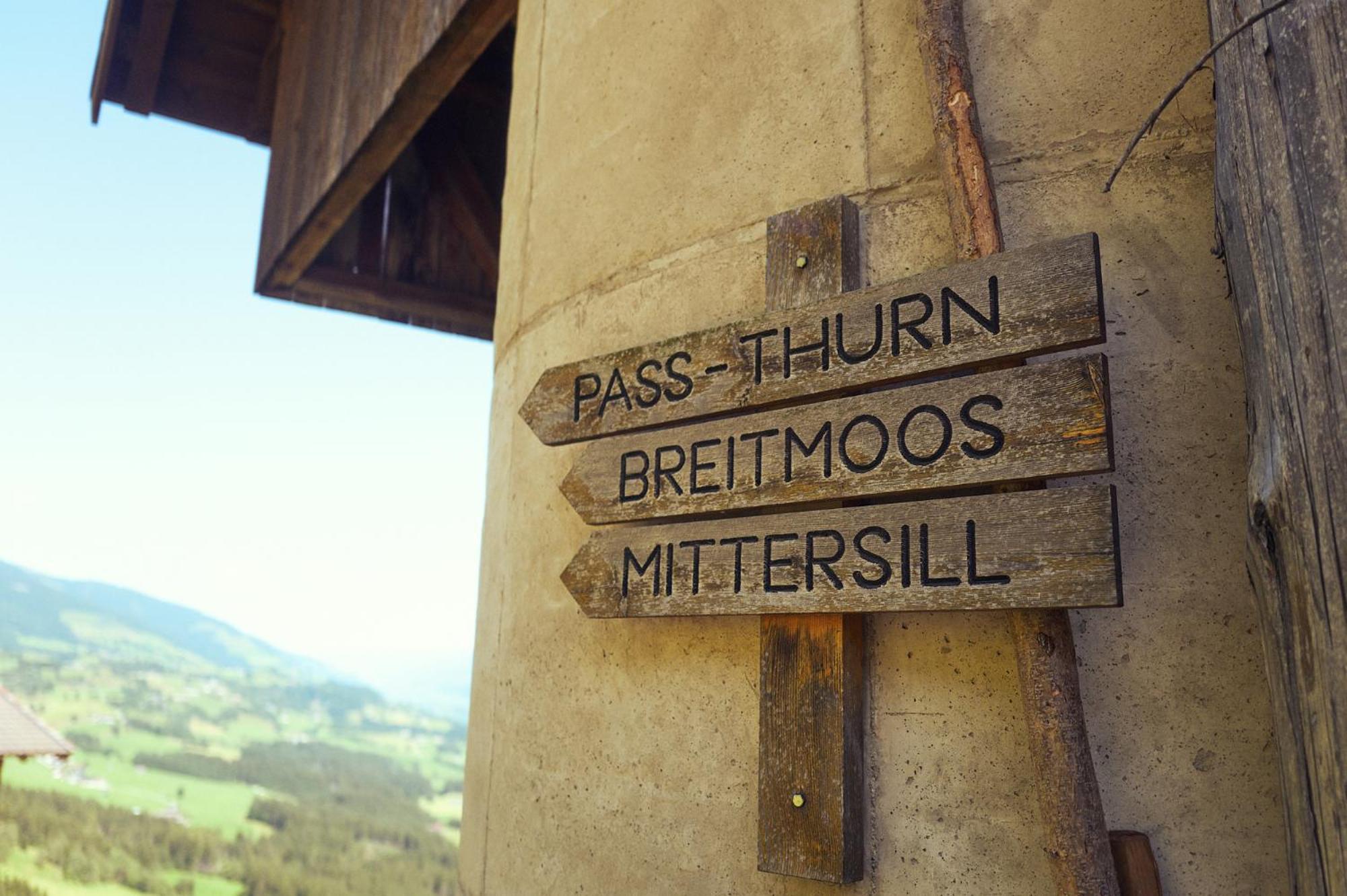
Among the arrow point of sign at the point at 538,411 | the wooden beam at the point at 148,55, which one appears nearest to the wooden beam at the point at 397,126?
the wooden beam at the point at 148,55

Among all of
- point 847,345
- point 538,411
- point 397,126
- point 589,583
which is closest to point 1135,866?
point 847,345

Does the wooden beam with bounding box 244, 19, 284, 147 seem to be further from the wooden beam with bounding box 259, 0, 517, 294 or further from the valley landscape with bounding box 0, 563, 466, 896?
the valley landscape with bounding box 0, 563, 466, 896

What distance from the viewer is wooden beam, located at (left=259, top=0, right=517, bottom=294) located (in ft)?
11.9

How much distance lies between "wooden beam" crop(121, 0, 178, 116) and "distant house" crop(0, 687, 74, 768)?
5.17 metres

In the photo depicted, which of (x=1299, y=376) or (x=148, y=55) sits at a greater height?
(x=148, y=55)

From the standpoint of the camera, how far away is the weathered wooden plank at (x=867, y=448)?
141cm

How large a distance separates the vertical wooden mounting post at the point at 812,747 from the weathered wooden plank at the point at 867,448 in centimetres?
22

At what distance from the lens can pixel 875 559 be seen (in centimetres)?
152

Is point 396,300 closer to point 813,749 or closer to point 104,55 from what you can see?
point 104,55

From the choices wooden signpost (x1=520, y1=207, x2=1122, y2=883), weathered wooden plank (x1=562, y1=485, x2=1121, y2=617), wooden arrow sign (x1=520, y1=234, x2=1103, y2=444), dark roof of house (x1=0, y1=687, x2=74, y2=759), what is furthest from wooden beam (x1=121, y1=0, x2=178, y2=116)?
dark roof of house (x1=0, y1=687, x2=74, y2=759)

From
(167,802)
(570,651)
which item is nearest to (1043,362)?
(570,651)

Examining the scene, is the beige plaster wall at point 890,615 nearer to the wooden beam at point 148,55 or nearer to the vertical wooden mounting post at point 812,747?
the vertical wooden mounting post at point 812,747

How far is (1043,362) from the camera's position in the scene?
150cm

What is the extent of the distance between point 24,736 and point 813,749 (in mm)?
9323
